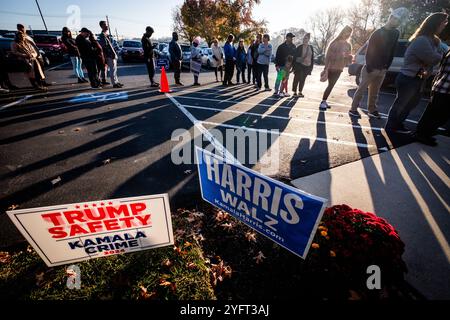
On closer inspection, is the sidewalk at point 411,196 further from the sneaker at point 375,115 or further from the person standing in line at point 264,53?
the person standing in line at point 264,53

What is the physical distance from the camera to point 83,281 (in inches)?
71.2

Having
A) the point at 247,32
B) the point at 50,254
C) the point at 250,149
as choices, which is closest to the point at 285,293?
the point at 50,254

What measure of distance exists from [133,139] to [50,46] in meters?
18.1

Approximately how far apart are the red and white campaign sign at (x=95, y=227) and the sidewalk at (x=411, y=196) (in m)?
1.96

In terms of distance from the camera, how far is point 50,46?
53.1ft

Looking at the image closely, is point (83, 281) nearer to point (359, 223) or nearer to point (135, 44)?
point (359, 223)

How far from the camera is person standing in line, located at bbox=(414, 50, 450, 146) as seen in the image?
377 cm

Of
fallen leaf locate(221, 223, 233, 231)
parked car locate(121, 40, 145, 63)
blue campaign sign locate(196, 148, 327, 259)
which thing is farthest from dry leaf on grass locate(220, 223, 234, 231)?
parked car locate(121, 40, 145, 63)

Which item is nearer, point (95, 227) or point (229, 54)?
point (95, 227)

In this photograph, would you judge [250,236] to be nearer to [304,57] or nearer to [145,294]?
[145,294]

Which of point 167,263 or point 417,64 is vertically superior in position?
point 417,64

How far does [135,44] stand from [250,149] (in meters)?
18.8

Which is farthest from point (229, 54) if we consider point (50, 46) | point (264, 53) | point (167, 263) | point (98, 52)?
point (50, 46)

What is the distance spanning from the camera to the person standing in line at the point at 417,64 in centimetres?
396
